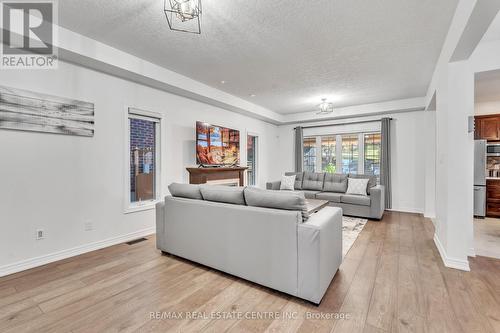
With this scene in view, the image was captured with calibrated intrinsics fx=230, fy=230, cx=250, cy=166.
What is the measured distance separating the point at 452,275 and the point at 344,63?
120 inches

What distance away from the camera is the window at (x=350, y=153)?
253 inches

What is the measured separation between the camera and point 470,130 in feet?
8.73

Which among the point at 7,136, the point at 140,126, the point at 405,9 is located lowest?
the point at 7,136

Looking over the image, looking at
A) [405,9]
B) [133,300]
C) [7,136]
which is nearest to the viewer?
[133,300]

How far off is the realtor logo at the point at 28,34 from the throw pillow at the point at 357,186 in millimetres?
5681

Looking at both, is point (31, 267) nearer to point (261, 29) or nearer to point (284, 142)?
point (261, 29)

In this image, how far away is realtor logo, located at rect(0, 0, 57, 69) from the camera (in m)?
2.32

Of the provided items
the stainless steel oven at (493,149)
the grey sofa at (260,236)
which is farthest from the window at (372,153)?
the grey sofa at (260,236)

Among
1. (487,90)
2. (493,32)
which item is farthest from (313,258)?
(487,90)

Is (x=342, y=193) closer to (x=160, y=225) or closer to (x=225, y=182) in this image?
(x=225, y=182)

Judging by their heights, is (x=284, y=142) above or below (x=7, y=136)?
above

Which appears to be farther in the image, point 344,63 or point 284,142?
point 284,142

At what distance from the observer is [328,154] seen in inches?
271

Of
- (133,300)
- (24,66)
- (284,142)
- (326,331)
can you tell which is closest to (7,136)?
(24,66)
